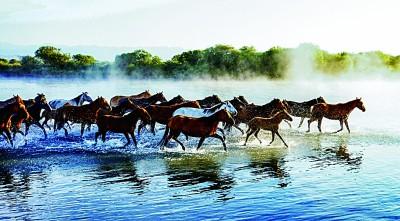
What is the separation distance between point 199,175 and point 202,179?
17.8 inches

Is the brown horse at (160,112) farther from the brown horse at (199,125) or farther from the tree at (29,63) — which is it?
the tree at (29,63)

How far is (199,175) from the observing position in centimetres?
1352

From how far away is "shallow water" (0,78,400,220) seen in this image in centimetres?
1052

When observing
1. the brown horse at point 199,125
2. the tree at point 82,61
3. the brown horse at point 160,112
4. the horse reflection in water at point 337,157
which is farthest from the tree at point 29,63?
the horse reflection in water at point 337,157

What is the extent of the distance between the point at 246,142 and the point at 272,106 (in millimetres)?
2976

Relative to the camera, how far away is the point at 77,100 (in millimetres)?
24375

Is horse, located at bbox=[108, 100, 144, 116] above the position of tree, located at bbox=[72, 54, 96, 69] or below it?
below

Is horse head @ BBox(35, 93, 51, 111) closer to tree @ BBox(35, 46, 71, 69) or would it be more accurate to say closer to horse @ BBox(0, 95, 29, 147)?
horse @ BBox(0, 95, 29, 147)

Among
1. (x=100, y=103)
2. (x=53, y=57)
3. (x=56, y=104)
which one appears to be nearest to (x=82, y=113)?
(x=100, y=103)

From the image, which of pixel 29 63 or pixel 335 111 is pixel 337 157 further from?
pixel 29 63

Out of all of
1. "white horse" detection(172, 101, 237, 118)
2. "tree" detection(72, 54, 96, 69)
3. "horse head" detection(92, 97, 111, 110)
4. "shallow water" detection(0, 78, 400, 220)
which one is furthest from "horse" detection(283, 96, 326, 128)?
"tree" detection(72, 54, 96, 69)

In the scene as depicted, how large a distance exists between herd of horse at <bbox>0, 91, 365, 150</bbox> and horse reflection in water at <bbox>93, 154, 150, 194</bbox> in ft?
6.04

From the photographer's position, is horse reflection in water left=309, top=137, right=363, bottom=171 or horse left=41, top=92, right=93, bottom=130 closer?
horse reflection in water left=309, top=137, right=363, bottom=171

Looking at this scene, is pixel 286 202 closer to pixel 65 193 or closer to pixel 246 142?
Answer: pixel 65 193
